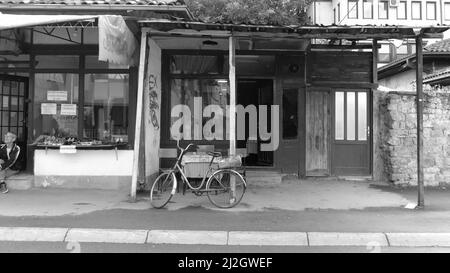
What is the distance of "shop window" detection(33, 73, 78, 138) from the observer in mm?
10078

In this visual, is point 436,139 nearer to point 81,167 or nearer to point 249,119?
point 249,119

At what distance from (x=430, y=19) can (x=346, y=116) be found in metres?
30.1

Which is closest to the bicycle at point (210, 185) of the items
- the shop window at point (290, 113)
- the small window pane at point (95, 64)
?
the small window pane at point (95, 64)

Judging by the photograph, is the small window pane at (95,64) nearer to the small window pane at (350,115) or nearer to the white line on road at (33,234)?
the white line on road at (33,234)

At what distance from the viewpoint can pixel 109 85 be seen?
10.1 m

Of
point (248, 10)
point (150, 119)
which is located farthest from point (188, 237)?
point (248, 10)

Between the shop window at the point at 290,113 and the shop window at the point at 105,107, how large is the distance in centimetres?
394

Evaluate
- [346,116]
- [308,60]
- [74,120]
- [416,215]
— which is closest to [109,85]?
[74,120]

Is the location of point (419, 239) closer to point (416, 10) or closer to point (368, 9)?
point (368, 9)

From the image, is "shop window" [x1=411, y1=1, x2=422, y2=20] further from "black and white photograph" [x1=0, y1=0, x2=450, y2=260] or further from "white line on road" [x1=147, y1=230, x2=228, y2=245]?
"white line on road" [x1=147, y1=230, x2=228, y2=245]

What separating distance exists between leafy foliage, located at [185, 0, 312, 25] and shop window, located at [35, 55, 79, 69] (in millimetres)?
6976

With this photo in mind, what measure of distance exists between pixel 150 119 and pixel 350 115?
505 cm

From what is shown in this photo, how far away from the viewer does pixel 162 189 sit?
828 centimetres

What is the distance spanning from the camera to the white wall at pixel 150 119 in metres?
9.64
